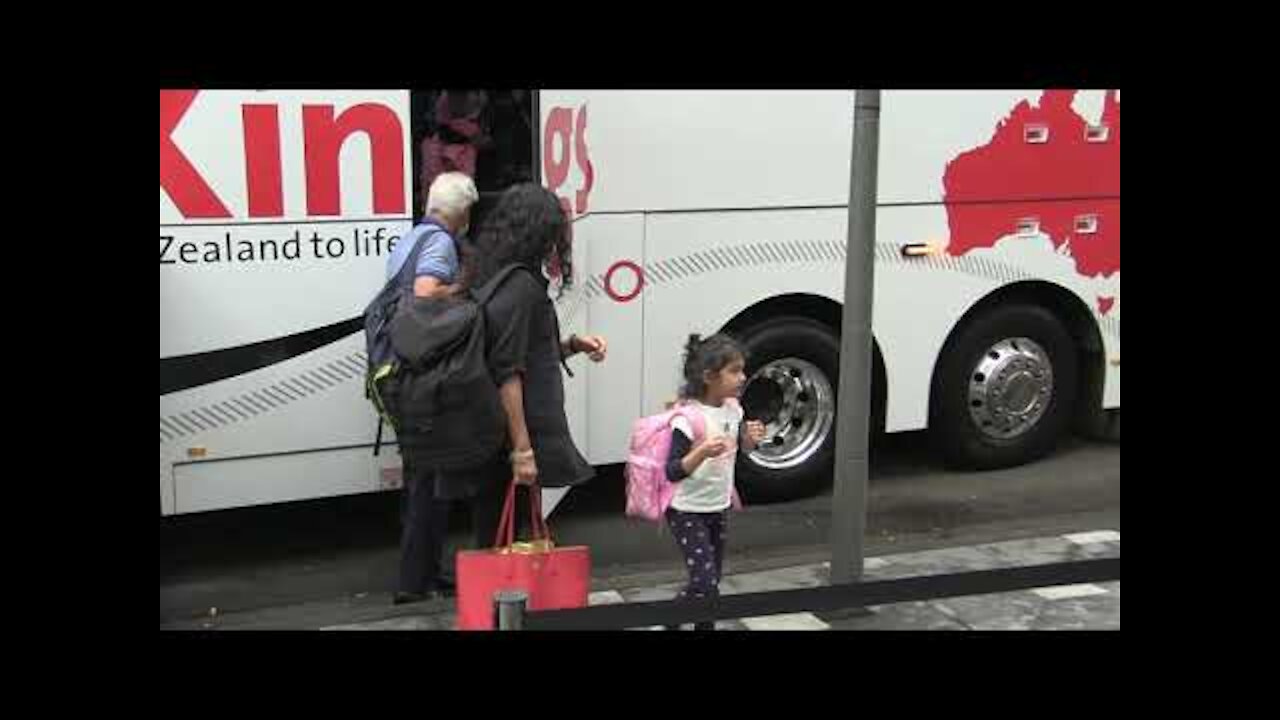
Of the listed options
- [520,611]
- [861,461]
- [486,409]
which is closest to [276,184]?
[486,409]

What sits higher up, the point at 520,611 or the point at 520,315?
the point at 520,315

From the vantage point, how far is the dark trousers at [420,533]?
5519 millimetres

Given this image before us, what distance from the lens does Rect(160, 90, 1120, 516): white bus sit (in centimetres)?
573

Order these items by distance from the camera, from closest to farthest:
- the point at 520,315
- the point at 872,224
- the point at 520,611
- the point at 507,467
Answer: the point at 520,611 < the point at 520,315 < the point at 507,467 < the point at 872,224

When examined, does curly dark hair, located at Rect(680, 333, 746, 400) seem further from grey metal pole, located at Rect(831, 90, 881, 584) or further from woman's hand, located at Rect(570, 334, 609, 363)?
grey metal pole, located at Rect(831, 90, 881, 584)

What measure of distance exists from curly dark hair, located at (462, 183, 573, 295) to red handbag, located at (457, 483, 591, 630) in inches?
37.1

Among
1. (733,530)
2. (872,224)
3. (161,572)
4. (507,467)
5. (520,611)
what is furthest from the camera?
(733,530)

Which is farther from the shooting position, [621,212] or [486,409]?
[621,212]

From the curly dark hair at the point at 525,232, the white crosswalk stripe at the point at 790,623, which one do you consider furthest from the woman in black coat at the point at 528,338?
the white crosswalk stripe at the point at 790,623

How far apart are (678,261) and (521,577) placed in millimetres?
2702

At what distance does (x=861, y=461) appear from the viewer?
5.65 meters

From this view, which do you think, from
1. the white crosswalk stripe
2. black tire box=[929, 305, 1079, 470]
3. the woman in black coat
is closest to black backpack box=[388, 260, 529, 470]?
the woman in black coat

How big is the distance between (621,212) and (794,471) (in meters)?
1.79

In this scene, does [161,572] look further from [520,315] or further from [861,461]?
[861,461]
